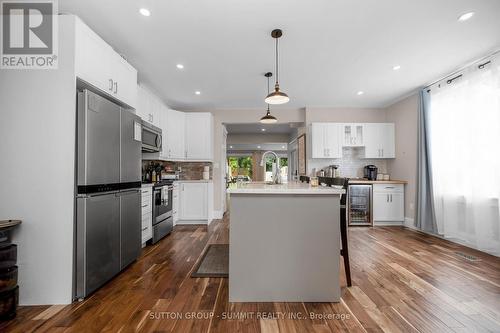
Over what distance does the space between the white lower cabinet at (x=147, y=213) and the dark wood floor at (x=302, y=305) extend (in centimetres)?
62

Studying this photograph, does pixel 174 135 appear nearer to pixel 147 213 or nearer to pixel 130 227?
pixel 147 213

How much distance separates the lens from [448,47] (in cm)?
288

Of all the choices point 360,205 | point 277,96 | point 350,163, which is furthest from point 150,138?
point 350,163

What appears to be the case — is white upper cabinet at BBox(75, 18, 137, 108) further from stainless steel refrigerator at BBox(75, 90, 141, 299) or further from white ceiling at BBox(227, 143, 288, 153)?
white ceiling at BBox(227, 143, 288, 153)

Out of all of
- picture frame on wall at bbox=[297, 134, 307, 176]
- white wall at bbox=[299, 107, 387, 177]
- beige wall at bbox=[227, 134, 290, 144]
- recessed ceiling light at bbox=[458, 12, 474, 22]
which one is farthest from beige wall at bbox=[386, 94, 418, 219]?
beige wall at bbox=[227, 134, 290, 144]

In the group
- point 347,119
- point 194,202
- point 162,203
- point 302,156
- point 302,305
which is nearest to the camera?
point 302,305

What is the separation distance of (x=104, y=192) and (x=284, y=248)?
174 cm

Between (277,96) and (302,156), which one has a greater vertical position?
(277,96)

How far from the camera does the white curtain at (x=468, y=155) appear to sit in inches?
120

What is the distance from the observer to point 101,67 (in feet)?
7.42

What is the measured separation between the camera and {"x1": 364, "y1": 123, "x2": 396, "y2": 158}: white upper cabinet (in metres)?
5.16

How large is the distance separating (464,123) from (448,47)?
1.28 metres

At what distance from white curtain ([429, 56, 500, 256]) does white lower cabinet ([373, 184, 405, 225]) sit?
884 millimetres

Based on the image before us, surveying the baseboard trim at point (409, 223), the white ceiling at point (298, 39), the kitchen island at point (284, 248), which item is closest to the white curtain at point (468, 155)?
the white ceiling at point (298, 39)
